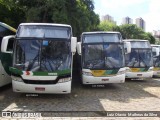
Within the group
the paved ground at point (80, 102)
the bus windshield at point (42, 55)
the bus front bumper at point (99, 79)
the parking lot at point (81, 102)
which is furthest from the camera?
the bus front bumper at point (99, 79)

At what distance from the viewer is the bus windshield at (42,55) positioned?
12.5 m

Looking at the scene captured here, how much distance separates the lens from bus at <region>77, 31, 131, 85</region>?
16.1 meters

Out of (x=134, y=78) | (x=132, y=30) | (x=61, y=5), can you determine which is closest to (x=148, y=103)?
(x=134, y=78)

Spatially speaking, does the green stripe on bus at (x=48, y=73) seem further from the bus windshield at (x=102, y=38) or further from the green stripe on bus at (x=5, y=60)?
the bus windshield at (x=102, y=38)

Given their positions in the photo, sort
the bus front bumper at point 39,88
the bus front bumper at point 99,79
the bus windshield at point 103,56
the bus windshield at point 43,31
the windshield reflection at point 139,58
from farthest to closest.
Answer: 1. the windshield reflection at point 139,58
2. the bus windshield at point 103,56
3. the bus front bumper at point 99,79
4. the bus windshield at point 43,31
5. the bus front bumper at point 39,88

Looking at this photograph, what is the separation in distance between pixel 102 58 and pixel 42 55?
4.60 metres

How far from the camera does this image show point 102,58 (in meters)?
16.5

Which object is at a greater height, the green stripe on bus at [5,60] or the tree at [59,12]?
the tree at [59,12]

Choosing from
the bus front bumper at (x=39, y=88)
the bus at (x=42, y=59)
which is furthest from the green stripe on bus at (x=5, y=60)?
the bus front bumper at (x=39, y=88)

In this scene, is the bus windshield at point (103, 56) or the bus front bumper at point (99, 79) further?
the bus windshield at point (103, 56)

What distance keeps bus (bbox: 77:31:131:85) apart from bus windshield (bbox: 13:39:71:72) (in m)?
2.85

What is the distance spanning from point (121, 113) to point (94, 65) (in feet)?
20.1

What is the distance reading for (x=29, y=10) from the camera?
27.1 m

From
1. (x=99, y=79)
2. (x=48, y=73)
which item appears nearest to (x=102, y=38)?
(x=99, y=79)
